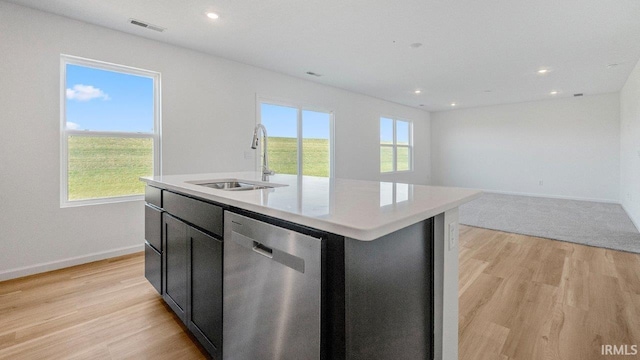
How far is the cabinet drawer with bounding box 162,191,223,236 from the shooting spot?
1379 mm

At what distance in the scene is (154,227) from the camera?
6.92ft

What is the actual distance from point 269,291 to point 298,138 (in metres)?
4.27

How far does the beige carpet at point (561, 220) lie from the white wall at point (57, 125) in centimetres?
380

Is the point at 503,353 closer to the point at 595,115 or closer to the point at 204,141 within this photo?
the point at 204,141

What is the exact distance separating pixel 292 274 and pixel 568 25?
381cm

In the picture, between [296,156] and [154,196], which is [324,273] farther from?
[296,156]

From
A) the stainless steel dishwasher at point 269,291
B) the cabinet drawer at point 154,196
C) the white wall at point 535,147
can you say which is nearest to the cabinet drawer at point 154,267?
the cabinet drawer at point 154,196

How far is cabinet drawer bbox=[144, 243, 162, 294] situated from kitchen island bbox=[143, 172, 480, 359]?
0.52m

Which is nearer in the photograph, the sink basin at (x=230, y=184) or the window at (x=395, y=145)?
the sink basin at (x=230, y=184)

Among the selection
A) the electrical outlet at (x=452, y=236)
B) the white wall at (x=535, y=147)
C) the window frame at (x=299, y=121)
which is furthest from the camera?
the white wall at (x=535, y=147)

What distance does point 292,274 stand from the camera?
3.25 feet

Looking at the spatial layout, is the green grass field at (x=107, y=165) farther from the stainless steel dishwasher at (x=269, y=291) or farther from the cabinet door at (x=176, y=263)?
the stainless steel dishwasher at (x=269, y=291)

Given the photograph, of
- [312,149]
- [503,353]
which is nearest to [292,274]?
[503,353]

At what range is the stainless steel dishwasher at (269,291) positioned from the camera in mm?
931
